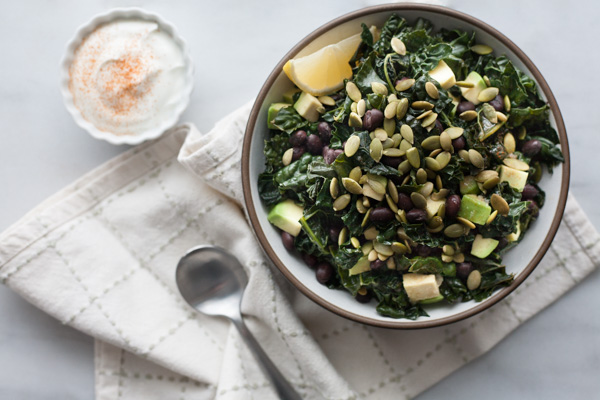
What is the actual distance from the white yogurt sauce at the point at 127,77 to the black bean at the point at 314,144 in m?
0.90

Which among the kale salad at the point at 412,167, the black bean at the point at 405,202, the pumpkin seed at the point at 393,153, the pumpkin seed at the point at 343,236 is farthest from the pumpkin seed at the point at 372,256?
the pumpkin seed at the point at 393,153

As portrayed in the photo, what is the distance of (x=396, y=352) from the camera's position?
3.16 metres

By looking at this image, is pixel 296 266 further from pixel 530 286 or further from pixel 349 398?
pixel 530 286

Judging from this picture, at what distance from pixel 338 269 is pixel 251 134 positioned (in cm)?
79

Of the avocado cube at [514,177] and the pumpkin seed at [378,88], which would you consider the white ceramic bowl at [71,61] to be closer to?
the pumpkin seed at [378,88]

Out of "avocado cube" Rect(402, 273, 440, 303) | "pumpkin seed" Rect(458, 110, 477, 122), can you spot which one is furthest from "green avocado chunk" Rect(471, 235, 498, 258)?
"pumpkin seed" Rect(458, 110, 477, 122)

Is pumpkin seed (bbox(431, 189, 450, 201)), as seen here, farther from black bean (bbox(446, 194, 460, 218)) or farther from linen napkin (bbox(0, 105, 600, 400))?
linen napkin (bbox(0, 105, 600, 400))

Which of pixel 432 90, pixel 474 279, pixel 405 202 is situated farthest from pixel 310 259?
pixel 432 90

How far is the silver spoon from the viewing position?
3074 millimetres

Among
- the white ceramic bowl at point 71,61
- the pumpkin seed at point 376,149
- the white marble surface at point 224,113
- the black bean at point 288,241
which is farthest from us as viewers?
the white marble surface at point 224,113

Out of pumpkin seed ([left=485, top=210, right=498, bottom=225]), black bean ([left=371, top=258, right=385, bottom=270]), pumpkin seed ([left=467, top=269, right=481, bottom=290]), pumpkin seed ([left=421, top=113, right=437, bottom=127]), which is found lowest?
pumpkin seed ([left=467, top=269, right=481, bottom=290])

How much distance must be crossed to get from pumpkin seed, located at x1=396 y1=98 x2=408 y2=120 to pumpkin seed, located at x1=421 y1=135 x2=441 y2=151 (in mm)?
158

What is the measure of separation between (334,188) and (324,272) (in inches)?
19.1

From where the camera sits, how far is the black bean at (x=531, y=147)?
2.56 meters
